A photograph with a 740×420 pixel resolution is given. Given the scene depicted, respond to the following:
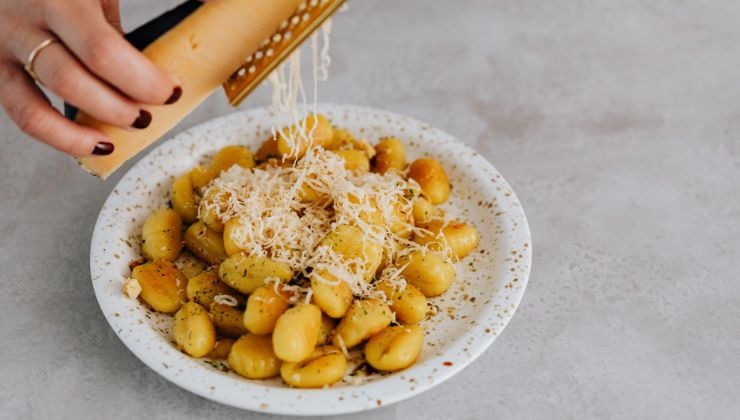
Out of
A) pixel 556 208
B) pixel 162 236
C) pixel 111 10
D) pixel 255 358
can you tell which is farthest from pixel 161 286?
pixel 556 208

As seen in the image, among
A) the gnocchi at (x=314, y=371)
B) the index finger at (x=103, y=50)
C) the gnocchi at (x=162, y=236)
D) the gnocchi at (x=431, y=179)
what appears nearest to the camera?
the index finger at (x=103, y=50)

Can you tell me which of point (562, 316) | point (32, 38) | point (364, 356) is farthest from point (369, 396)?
point (32, 38)

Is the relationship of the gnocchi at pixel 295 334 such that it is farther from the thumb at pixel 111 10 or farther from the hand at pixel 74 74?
the thumb at pixel 111 10

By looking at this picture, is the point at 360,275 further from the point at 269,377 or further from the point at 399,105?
the point at 399,105

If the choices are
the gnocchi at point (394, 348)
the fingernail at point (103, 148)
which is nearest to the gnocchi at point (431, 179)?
the gnocchi at point (394, 348)

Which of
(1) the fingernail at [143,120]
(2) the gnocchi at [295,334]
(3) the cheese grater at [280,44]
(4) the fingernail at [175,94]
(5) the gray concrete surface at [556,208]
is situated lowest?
(5) the gray concrete surface at [556,208]

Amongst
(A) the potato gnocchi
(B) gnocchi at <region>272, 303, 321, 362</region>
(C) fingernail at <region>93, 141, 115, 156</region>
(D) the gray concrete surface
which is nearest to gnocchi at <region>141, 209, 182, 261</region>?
(A) the potato gnocchi

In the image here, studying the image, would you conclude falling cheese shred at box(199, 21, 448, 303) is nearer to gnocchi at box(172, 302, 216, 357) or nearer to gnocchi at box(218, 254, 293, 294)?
gnocchi at box(218, 254, 293, 294)

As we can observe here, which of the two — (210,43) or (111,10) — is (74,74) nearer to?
(210,43)
